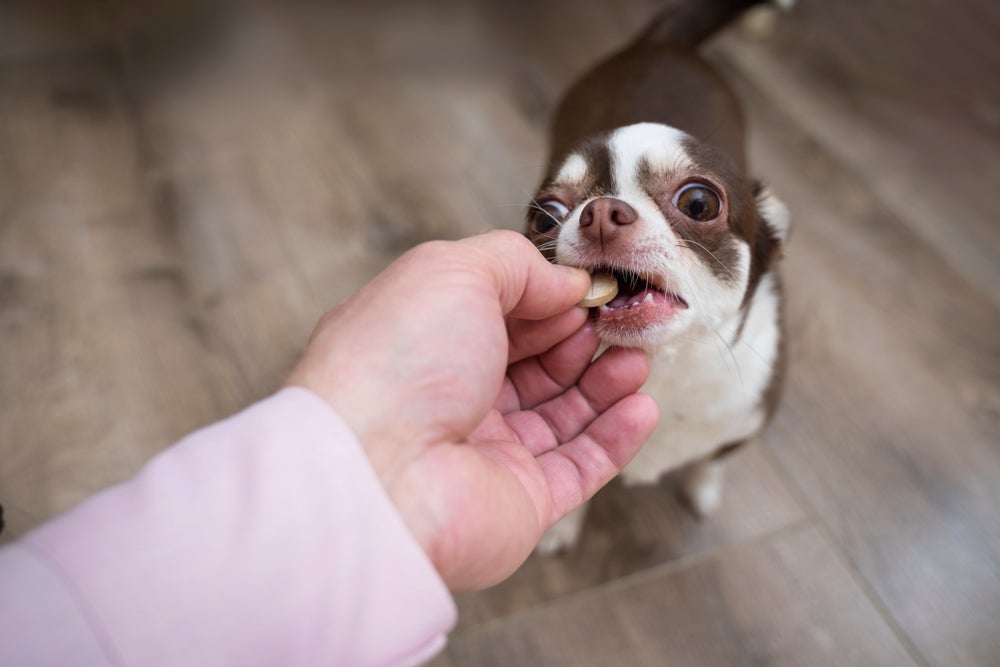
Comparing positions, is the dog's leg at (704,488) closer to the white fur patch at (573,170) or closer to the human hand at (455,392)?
the human hand at (455,392)

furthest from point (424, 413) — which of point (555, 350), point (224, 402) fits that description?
point (224, 402)

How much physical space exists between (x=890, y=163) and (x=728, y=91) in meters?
0.88

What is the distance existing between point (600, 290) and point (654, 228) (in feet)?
0.40

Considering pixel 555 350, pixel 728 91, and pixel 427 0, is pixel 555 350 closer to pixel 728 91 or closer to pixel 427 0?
pixel 728 91

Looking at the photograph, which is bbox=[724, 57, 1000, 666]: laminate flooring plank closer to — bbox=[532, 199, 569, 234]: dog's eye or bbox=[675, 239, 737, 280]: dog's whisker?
bbox=[675, 239, 737, 280]: dog's whisker

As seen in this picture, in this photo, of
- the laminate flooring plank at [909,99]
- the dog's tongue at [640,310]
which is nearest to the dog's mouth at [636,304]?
the dog's tongue at [640,310]

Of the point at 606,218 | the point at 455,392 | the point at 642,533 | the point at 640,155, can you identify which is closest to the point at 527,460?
the point at 455,392

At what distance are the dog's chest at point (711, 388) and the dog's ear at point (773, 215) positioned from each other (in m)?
0.11

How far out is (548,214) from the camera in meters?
1.08

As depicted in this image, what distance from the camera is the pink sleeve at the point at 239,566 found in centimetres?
67

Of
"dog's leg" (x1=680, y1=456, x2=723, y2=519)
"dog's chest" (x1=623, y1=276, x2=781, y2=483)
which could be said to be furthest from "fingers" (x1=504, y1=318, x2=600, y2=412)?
"dog's leg" (x1=680, y1=456, x2=723, y2=519)

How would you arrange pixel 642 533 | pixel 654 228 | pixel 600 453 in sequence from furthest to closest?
pixel 642 533, pixel 600 453, pixel 654 228

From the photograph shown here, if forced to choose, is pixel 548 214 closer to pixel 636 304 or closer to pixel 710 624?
pixel 636 304

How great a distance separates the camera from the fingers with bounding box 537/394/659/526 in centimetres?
104
